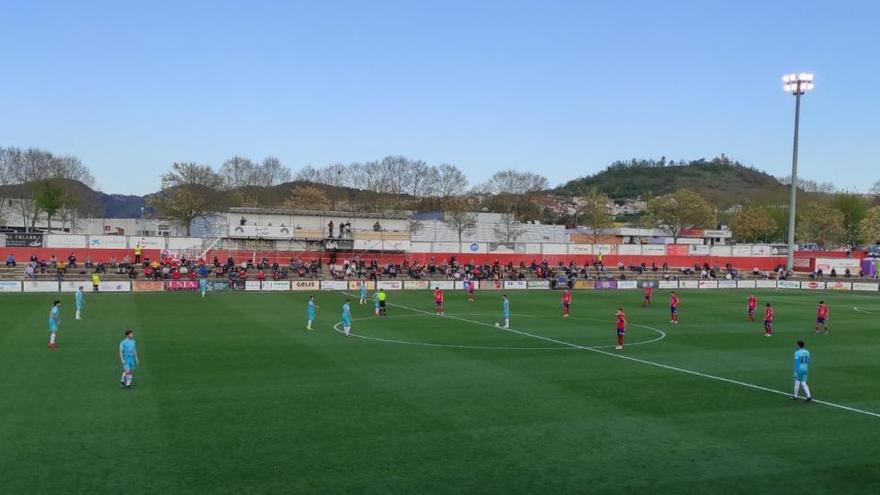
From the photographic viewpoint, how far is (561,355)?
2556 cm

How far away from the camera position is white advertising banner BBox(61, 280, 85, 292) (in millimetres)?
51281

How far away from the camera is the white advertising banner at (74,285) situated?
51281 millimetres

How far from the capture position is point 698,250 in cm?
8556

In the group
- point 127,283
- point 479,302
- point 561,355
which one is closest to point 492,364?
point 561,355

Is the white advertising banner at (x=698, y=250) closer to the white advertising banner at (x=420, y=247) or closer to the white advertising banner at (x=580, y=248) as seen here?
the white advertising banner at (x=580, y=248)

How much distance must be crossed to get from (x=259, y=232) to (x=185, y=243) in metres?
7.16

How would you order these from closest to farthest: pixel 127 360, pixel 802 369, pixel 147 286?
1. pixel 802 369
2. pixel 127 360
3. pixel 147 286

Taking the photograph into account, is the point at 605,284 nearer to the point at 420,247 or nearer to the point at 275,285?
the point at 420,247

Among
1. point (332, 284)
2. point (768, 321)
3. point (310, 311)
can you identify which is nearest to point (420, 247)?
point (332, 284)

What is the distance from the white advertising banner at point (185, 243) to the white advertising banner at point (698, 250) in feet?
177

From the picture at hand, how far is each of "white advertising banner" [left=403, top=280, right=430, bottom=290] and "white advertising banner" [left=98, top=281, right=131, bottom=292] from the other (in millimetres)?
20883

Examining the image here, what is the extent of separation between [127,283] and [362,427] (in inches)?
1672

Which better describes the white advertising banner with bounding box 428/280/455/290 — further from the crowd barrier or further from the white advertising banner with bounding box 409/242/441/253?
the white advertising banner with bounding box 409/242/441/253

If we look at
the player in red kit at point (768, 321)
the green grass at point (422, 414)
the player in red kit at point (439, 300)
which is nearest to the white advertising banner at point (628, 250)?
the player in red kit at point (439, 300)
